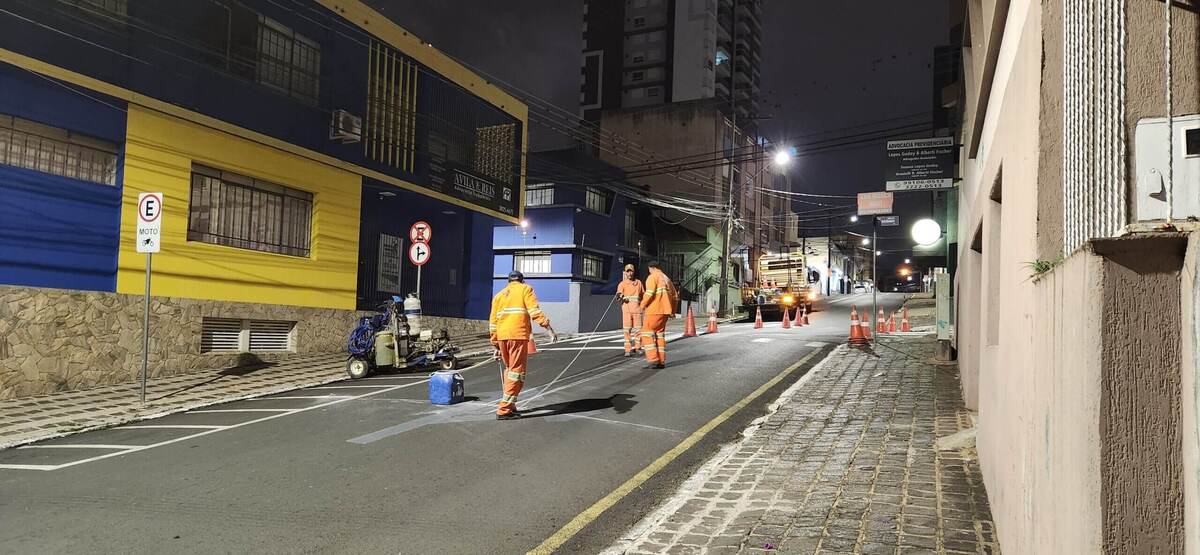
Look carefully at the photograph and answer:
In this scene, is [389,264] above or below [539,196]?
below

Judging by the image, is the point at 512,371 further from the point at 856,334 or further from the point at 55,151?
the point at 856,334

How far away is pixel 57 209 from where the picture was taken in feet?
39.4

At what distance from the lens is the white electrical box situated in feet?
7.40

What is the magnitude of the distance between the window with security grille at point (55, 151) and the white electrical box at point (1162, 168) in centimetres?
1432

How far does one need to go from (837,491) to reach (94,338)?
40.1 ft

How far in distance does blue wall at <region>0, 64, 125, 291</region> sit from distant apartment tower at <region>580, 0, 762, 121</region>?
5535 cm

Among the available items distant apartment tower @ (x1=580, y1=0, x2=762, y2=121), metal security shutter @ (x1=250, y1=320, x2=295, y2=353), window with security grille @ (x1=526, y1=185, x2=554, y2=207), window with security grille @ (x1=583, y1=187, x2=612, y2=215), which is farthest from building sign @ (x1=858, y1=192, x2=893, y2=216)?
distant apartment tower @ (x1=580, y1=0, x2=762, y2=121)

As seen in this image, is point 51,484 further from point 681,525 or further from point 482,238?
point 482,238

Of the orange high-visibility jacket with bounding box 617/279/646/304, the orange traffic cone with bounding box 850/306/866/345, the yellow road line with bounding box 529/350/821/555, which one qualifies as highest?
the orange high-visibility jacket with bounding box 617/279/646/304

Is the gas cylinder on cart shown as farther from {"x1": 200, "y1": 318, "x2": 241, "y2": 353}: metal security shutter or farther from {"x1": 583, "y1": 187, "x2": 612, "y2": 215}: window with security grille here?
{"x1": 583, "y1": 187, "x2": 612, "y2": 215}: window with security grille

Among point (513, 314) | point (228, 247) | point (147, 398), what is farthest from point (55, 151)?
point (513, 314)

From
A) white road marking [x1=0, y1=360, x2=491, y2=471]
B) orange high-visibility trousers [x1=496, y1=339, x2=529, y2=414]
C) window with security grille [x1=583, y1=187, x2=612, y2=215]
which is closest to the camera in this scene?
white road marking [x1=0, y1=360, x2=491, y2=471]

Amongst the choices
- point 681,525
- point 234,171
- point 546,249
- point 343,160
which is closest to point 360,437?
point 681,525

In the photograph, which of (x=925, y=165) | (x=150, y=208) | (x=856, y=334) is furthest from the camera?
(x=856, y=334)
